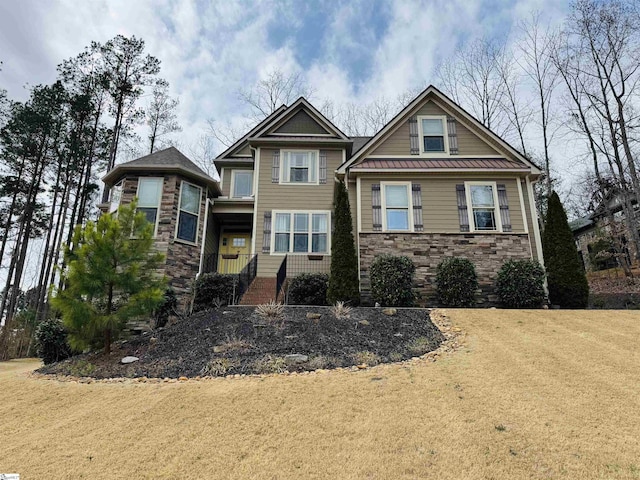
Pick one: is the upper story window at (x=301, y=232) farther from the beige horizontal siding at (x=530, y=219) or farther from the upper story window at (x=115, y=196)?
the beige horizontal siding at (x=530, y=219)

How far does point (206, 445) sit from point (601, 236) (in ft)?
76.8

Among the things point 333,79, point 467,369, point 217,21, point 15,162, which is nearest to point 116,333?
point 467,369

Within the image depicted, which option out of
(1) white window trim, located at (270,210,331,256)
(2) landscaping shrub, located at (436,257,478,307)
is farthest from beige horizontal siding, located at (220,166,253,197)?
(2) landscaping shrub, located at (436,257,478,307)

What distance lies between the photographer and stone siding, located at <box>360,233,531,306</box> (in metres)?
10.9

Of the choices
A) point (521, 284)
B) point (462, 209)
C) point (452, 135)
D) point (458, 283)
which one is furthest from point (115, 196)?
point (521, 284)

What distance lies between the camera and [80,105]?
17656 mm

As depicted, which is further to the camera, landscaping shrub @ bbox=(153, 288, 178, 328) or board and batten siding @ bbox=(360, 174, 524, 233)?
board and batten siding @ bbox=(360, 174, 524, 233)

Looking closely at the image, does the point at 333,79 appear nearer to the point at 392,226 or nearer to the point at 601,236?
the point at 392,226

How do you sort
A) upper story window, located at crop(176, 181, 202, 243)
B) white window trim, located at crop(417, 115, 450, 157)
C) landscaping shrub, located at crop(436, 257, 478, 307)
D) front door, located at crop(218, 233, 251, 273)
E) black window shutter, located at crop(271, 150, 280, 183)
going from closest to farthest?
landscaping shrub, located at crop(436, 257, 478, 307) → upper story window, located at crop(176, 181, 202, 243) → white window trim, located at crop(417, 115, 450, 157) → black window shutter, located at crop(271, 150, 280, 183) → front door, located at crop(218, 233, 251, 273)

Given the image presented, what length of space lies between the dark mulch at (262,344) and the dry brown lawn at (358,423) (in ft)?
1.85

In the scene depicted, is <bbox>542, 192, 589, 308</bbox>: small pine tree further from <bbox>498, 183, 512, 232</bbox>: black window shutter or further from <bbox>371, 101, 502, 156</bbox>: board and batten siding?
<bbox>371, 101, 502, 156</bbox>: board and batten siding

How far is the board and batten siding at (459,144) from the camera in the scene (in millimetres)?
12703

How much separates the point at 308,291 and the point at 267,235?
3.14 meters

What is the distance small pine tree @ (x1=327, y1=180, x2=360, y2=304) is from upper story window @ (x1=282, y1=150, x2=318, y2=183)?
138 inches
